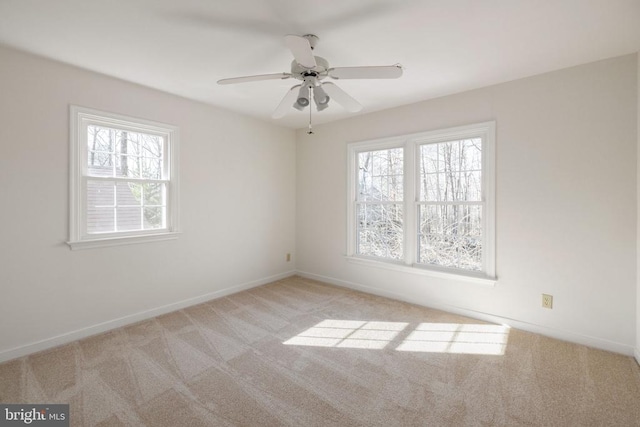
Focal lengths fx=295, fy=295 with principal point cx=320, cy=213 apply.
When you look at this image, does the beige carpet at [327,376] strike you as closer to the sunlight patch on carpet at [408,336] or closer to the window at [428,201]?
the sunlight patch on carpet at [408,336]

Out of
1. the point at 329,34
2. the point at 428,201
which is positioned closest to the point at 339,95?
the point at 329,34

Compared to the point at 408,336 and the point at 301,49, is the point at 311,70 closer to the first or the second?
the point at 301,49

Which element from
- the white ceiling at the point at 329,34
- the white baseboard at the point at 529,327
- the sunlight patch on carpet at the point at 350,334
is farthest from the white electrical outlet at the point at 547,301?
the white ceiling at the point at 329,34

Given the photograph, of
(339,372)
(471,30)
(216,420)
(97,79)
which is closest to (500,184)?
(471,30)

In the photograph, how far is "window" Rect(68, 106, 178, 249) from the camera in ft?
8.86

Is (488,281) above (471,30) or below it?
below

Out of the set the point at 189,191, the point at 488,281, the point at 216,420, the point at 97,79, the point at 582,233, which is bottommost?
the point at 216,420

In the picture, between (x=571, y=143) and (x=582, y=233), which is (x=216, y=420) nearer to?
(x=582, y=233)

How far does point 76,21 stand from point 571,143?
393 cm

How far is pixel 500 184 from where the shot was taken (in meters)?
2.99

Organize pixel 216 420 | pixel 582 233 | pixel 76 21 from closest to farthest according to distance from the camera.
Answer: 1. pixel 216 420
2. pixel 76 21
3. pixel 582 233

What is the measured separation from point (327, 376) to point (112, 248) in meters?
2.39

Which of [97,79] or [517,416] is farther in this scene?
[97,79]

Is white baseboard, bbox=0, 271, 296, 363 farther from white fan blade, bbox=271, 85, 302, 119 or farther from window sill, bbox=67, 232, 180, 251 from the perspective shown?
white fan blade, bbox=271, 85, 302, 119
